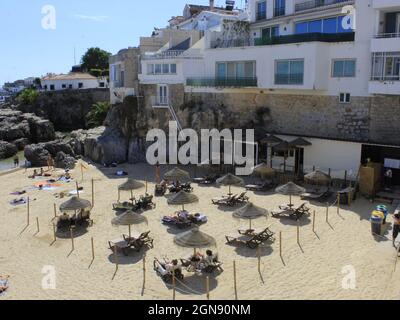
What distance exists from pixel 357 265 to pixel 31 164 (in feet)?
112

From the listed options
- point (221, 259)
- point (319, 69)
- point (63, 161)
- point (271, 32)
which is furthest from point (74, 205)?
point (271, 32)

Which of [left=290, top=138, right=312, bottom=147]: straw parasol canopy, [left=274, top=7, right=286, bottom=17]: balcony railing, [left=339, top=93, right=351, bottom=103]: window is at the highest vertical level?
[left=274, top=7, right=286, bottom=17]: balcony railing

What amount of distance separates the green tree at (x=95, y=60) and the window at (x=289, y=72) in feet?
252

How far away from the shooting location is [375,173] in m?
25.3

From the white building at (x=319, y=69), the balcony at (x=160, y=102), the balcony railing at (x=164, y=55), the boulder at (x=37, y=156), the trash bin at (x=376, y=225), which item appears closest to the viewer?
the trash bin at (x=376, y=225)

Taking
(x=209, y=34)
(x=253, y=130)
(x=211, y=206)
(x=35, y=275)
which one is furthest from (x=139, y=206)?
(x=209, y=34)

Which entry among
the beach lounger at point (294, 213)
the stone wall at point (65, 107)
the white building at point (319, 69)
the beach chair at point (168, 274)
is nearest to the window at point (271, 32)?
the white building at point (319, 69)

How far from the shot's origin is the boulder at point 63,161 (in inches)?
1582

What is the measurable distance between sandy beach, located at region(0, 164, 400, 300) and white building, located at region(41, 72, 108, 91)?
64.1 metres

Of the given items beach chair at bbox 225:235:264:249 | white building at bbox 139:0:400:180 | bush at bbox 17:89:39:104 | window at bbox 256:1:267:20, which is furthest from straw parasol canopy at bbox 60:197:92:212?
bush at bbox 17:89:39:104

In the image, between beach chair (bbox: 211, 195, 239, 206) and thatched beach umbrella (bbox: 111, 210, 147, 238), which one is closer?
thatched beach umbrella (bbox: 111, 210, 147, 238)

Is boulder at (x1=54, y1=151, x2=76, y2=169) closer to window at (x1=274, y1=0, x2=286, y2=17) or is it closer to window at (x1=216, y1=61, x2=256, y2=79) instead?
window at (x1=216, y1=61, x2=256, y2=79)

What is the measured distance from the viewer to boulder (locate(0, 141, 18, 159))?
51.6 metres

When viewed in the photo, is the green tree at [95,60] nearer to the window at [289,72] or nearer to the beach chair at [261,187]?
the window at [289,72]
